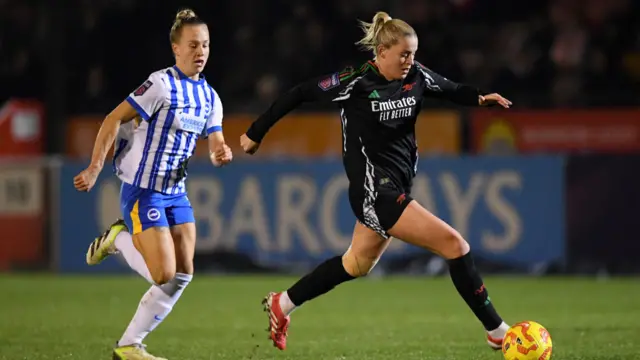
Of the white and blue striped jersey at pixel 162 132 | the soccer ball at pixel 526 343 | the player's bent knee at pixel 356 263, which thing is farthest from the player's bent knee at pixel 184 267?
the soccer ball at pixel 526 343

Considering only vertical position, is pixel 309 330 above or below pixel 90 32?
below

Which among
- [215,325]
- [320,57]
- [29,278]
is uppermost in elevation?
[320,57]

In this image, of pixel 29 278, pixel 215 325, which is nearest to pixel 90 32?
pixel 29 278

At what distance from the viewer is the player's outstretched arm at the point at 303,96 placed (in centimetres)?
683

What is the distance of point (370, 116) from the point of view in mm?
6832

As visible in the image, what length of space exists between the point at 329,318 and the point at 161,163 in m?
3.58

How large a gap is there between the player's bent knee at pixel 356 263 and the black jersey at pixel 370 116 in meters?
0.47

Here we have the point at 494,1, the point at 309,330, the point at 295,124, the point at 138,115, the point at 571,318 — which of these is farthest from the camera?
the point at 494,1

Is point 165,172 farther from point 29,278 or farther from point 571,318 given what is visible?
point 29,278

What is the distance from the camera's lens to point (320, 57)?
1686cm

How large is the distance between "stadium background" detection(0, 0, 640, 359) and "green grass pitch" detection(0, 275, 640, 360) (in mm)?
599

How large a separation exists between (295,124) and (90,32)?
4089mm

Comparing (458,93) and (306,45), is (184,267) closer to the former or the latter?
(458,93)

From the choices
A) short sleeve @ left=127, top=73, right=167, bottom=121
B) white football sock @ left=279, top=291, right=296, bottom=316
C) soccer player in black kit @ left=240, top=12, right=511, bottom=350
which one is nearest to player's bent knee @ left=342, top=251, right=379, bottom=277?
soccer player in black kit @ left=240, top=12, right=511, bottom=350
